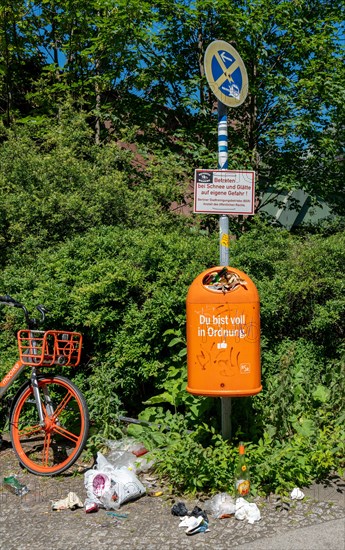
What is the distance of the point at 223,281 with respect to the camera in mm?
3982

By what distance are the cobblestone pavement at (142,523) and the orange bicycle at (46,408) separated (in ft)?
1.24

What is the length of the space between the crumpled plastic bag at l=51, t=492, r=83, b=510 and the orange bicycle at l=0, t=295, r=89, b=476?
350 millimetres

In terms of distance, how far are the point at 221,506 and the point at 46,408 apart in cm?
154

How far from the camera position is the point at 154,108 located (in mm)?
9719

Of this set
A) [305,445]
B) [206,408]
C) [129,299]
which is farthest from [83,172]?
[305,445]

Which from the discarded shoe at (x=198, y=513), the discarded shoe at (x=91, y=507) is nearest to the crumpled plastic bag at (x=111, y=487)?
the discarded shoe at (x=91, y=507)

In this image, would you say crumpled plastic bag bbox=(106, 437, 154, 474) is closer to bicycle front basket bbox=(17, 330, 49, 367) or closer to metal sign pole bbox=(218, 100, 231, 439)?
metal sign pole bbox=(218, 100, 231, 439)

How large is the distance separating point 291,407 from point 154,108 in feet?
21.9

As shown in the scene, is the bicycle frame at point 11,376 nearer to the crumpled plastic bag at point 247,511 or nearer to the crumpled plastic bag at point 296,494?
the crumpled plastic bag at point 247,511

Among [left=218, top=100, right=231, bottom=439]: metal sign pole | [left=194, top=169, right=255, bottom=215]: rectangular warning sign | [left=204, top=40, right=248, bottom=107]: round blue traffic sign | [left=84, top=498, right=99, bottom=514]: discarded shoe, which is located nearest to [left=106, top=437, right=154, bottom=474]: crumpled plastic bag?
[left=84, top=498, right=99, bottom=514]: discarded shoe

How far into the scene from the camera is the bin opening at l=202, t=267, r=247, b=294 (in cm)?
390

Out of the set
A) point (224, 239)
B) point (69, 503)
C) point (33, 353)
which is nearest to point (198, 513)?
point (69, 503)

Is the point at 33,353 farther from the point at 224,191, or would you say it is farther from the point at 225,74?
the point at 225,74

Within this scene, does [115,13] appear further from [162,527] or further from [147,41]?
[162,527]
